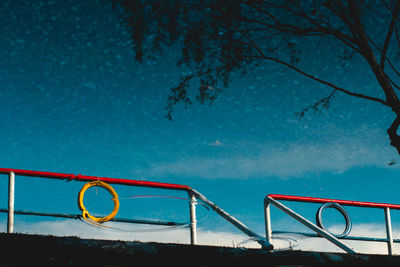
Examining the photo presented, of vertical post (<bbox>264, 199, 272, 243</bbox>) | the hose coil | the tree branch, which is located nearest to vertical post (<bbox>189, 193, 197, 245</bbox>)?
vertical post (<bbox>264, 199, 272, 243</bbox>)

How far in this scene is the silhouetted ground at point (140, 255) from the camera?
2922 millimetres

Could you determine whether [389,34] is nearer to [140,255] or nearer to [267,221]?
[267,221]

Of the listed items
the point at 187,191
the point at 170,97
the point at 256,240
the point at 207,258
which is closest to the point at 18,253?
the point at 207,258

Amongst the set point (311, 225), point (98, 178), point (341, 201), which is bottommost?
point (311, 225)

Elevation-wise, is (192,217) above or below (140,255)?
above

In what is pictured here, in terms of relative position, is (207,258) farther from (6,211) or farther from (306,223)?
(6,211)

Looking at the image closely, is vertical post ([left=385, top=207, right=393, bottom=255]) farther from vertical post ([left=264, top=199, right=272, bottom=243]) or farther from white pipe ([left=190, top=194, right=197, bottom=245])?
white pipe ([left=190, top=194, right=197, bottom=245])

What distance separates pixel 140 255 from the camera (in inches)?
129

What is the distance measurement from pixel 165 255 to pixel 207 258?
32cm

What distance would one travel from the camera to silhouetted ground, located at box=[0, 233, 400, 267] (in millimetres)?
2922

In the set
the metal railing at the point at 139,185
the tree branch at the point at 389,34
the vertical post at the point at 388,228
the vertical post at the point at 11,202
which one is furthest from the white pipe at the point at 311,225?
the tree branch at the point at 389,34

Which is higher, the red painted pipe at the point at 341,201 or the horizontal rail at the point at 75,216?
the red painted pipe at the point at 341,201

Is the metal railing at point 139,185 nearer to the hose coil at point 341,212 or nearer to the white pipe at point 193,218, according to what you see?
the white pipe at point 193,218

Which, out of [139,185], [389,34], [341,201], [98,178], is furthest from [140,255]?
[389,34]
